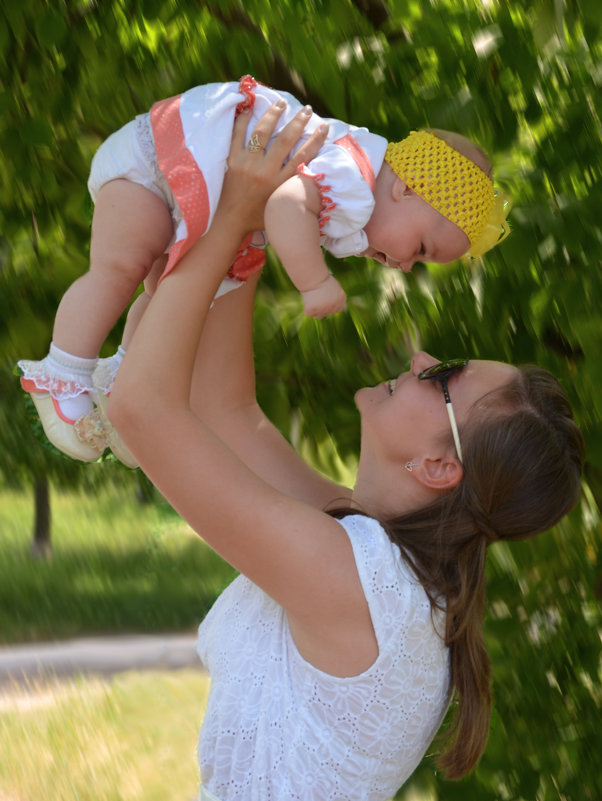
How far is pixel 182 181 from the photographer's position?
6.12ft

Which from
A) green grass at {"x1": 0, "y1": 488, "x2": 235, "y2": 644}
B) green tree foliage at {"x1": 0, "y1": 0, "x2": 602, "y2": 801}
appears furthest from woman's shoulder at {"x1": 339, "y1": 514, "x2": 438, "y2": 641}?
green grass at {"x1": 0, "y1": 488, "x2": 235, "y2": 644}

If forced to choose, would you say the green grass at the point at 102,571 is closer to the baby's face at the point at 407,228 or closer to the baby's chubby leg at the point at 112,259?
the baby's chubby leg at the point at 112,259

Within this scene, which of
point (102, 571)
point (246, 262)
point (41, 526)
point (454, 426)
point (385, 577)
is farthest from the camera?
point (41, 526)

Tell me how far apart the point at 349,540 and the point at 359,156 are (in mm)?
746

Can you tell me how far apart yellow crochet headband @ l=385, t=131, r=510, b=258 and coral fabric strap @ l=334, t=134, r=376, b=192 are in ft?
0.20

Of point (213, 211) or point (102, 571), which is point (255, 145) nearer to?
point (213, 211)

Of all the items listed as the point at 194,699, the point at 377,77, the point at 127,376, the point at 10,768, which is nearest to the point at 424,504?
the point at 127,376

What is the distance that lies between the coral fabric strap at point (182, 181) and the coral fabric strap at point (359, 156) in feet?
1.00

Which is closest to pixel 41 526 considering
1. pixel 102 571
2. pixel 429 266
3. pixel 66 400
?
pixel 102 571

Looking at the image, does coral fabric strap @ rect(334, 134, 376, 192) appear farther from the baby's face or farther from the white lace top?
the white lace top

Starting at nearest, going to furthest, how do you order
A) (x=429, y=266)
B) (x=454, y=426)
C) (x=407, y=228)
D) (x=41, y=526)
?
1. (x=454, y=426)
2. (x=407, y=228)
3. (x=429, y=266)
4. (x=41, y=526)

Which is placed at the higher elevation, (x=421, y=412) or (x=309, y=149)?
(x=309, y=149)

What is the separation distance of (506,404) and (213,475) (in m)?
0.58

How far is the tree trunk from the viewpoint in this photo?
35.9 ft
